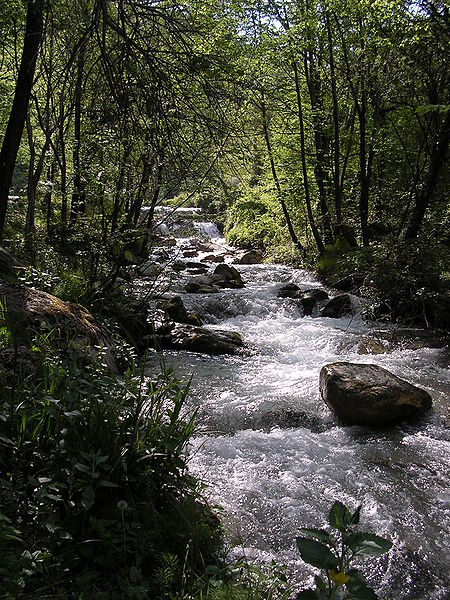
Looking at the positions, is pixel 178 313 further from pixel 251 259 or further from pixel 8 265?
pixel 251 259

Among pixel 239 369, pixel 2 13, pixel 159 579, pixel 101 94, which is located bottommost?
pixel 239 369

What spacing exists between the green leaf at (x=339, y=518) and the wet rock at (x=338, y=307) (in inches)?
343

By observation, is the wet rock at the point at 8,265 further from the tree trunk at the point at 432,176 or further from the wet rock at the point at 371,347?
the tree trunk at the point at 432,176

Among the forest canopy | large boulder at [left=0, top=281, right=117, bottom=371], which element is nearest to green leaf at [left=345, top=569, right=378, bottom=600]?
the forest canopy

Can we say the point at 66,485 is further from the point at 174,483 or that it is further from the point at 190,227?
the point at 190,227

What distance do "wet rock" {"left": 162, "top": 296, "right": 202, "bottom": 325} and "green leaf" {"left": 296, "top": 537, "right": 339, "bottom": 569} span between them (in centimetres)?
764

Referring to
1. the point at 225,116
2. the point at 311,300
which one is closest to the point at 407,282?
the point at 311,300

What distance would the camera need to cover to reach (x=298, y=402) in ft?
17.7

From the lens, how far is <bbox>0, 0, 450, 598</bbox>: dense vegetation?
2.14 meters

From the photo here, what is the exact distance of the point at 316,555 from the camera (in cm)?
121

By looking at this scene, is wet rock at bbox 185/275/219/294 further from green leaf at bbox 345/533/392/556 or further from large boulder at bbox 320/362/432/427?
green leaf at bbox 345/533/392/556

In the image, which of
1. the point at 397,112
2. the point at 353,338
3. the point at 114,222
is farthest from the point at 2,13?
the point at 397,112

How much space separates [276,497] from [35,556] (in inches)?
88.1

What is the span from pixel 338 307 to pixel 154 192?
545 centimetres
